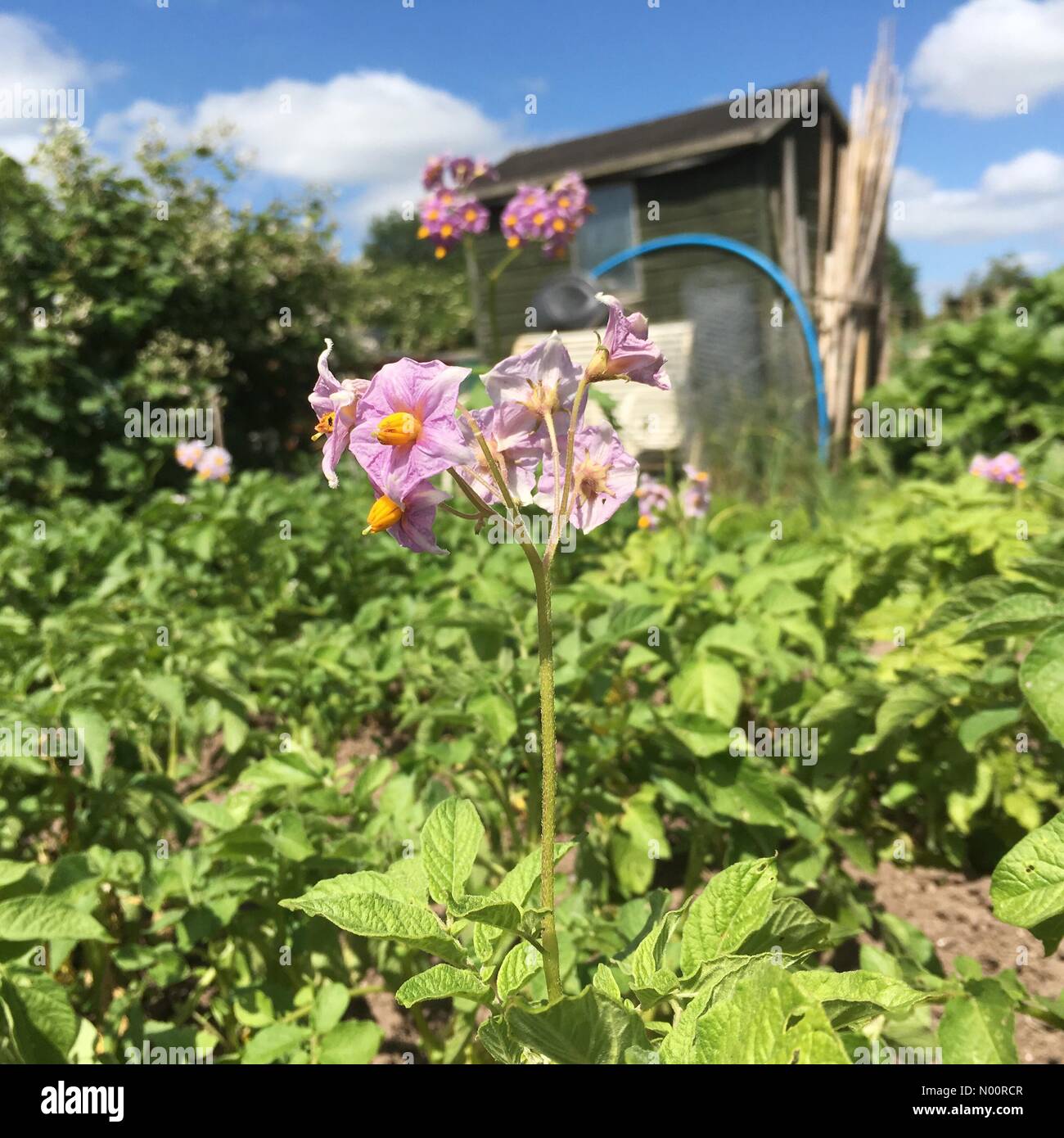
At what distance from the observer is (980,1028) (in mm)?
1126

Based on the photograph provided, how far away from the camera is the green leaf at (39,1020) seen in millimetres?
1062

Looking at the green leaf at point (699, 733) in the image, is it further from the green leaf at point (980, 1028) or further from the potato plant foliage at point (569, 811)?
the green leaf at point (980, 1028)

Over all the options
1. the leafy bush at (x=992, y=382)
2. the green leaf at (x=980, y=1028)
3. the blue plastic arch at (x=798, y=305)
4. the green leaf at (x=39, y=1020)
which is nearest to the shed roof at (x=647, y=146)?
the blue plastic arch at (x=798, y=305)

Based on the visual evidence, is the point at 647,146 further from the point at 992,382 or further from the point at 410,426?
the point at 410,426

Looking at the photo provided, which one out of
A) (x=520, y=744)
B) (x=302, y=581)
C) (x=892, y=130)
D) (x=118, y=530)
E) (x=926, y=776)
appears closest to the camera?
(x=520, y=744)

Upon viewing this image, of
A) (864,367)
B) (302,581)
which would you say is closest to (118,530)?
(302,581)

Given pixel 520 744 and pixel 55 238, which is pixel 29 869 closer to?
pixel 520 744

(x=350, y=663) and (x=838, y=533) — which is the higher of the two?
(x=838, y=533)

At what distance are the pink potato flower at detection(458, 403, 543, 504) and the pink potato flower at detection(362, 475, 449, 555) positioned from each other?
5 centimetres

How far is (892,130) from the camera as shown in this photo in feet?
29.3

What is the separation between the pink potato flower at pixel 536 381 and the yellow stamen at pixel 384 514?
0.45ft

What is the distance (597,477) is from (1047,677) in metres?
0.64

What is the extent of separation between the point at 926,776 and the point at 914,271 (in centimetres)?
4683

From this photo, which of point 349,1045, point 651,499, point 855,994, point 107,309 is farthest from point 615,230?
point 855,994
